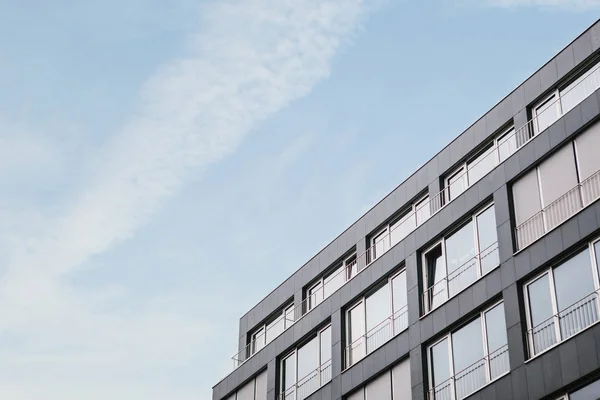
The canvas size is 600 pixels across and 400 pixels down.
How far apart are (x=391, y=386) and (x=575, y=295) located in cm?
911

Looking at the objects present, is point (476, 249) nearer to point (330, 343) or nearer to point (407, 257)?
point (407, 257)

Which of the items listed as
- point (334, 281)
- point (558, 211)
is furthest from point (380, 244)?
point (558, 211)

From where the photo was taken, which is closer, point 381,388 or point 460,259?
point 460,259

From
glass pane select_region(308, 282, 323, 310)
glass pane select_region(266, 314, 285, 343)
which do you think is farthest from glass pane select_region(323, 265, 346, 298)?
glass pane select_region(266, 314, 285, 343)

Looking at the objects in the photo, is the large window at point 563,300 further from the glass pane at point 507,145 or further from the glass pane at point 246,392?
the glass pane at point 246,392

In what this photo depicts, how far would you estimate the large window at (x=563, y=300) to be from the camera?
29.4 metres

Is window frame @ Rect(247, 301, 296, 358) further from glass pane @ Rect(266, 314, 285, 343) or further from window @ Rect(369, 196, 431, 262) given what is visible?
window @ Rect(369, 196, 431, 262)

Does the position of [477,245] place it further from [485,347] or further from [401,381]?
[401,381]

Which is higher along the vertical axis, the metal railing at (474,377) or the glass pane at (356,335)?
the glass pane at (356,335)

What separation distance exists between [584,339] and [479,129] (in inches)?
449

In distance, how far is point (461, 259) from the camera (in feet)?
117

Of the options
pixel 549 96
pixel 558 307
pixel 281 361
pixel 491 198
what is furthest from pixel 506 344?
pixel 281 361

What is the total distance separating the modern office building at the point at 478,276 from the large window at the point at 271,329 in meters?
1.70

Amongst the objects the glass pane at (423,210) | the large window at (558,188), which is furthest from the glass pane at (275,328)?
the large window at (558,188)
